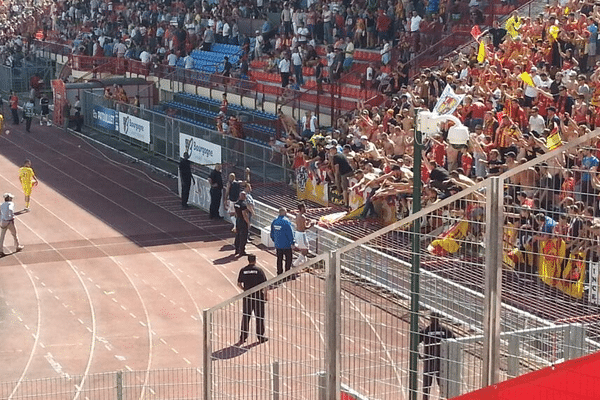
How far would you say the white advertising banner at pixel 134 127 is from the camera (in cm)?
3344

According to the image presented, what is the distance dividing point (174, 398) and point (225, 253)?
874 cm

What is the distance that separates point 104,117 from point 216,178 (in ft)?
43.9

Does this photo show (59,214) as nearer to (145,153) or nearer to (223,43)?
(145,153)

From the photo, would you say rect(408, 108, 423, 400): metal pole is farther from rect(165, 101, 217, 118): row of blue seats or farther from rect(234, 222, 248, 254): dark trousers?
rect(165, 101, 217, 118): row of blue seats

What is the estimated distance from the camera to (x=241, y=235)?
21.7 meters

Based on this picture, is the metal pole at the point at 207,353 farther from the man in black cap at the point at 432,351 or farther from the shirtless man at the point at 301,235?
the shirtless man at the point at 301,235

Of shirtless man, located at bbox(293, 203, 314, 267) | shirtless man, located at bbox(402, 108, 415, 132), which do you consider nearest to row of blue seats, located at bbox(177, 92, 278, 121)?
shirtless man, located at bbox(402, 108, 415, 132)

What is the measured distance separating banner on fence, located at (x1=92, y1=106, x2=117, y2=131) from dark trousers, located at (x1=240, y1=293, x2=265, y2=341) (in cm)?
2536

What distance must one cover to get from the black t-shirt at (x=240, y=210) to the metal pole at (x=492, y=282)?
14.5 meters

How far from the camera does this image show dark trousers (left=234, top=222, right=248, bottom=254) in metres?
21.5

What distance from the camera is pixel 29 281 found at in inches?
803

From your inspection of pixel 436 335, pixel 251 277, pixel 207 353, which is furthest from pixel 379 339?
pixel 251 277

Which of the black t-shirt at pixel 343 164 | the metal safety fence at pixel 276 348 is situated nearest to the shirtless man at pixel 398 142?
the black t-shirt at pixel 343 164

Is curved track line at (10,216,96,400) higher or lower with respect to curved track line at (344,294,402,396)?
lower
